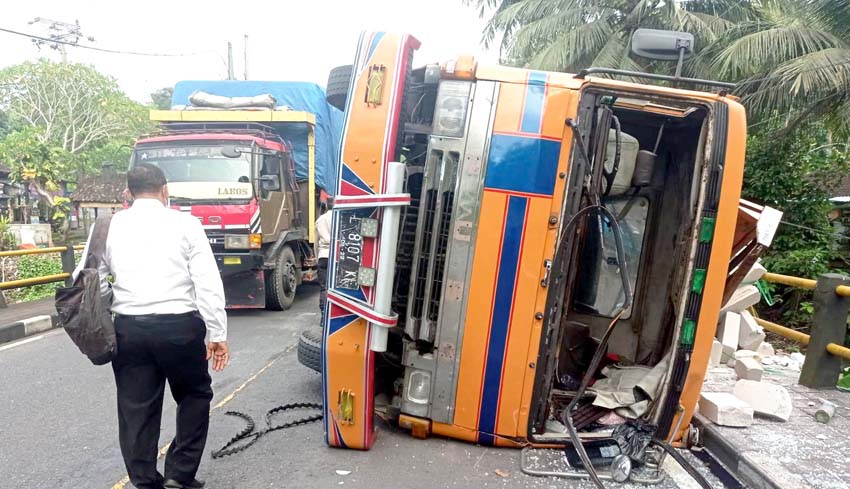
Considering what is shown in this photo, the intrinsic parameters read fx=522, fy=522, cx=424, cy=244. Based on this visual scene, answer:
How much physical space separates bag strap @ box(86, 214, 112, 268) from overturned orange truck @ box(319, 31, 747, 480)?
1.12 meters

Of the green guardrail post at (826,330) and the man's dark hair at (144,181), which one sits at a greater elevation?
the man's dark hair at (144,181)

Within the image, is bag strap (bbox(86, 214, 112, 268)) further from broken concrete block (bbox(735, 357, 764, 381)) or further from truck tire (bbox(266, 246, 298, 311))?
truck tire (bbox(266, 246, 298, 311))

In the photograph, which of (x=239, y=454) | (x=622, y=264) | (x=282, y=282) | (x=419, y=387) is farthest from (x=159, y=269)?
(x=282, y=282)

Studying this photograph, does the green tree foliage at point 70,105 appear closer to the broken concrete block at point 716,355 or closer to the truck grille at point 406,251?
the truck grille at point 406,251

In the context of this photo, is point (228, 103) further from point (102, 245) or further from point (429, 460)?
point (429, 460)

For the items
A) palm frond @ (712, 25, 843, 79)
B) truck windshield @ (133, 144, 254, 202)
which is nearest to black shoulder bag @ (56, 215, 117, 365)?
truck windshield @ (133, 144, 254, 202)

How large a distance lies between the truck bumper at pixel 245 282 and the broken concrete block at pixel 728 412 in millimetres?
5572

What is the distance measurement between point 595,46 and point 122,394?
11.4 meters

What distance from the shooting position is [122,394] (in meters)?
2.52

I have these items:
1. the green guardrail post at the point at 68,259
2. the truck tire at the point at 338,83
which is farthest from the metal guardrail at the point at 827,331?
the green guardrail post at the point at 68,259

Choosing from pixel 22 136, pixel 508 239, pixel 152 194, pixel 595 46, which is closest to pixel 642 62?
pixel 595 46

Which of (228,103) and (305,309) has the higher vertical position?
(228,103)

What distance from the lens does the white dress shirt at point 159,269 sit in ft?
8.11

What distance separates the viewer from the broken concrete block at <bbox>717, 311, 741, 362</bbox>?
463 centimetres
